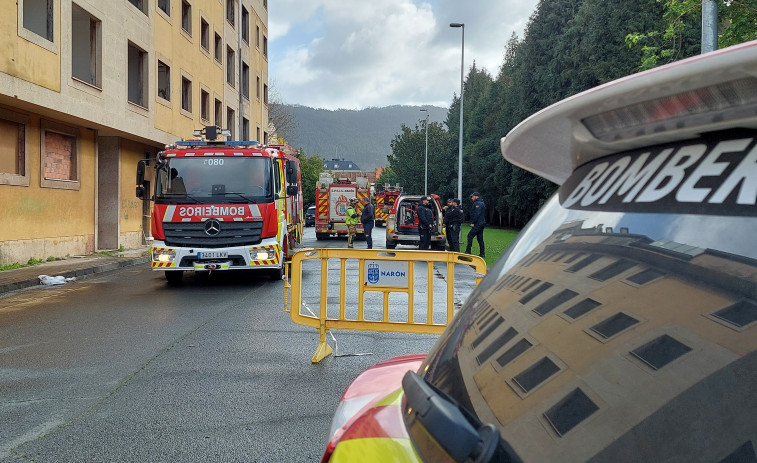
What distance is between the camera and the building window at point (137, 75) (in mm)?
23234

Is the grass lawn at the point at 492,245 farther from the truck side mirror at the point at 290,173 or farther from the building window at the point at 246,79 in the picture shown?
the building window at the point at 246,79

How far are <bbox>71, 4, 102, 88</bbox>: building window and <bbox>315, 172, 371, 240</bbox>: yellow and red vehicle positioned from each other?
13.7m

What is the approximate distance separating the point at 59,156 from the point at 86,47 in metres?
4.03

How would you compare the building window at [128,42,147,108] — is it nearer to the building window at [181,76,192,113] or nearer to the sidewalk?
the building window at [181,76,192,113]

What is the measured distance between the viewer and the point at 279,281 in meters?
13.9

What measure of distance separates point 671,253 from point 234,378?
5.09 m

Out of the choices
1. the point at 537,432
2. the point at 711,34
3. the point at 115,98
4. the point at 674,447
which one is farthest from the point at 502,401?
the point at 115,98

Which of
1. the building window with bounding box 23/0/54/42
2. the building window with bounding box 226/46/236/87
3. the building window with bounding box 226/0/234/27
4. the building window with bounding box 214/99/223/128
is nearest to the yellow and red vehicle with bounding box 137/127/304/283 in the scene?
the building window with bounding box 23/0/54/42

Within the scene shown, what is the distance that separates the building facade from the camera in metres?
16.1

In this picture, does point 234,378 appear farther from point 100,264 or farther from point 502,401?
point 100,264

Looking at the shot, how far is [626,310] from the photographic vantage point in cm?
115

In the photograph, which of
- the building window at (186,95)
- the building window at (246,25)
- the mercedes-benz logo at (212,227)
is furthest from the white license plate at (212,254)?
the building window at (246,25)

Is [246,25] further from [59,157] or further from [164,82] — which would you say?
[59,157]

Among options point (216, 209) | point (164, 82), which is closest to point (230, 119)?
point (164, 82)
